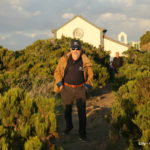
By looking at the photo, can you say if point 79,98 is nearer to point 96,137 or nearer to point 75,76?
point 75,76

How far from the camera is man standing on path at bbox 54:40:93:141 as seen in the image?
5.34 meters

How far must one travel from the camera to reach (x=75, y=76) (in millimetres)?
5375

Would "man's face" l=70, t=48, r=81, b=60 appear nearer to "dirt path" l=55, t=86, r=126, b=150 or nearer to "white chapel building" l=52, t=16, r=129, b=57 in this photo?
"dirt path" l=55, t=86, r=126, b=150

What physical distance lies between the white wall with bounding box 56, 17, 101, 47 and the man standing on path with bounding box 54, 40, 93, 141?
4100 cm

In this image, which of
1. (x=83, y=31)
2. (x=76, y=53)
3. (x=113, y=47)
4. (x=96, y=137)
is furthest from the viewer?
(x=113, y=47)

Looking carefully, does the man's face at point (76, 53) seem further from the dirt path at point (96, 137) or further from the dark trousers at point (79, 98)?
the dirt path at point (96, 137)

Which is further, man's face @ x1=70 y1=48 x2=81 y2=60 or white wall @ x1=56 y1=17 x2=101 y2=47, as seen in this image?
white wall @ x1=56 y1=17 x2=101 y2=47

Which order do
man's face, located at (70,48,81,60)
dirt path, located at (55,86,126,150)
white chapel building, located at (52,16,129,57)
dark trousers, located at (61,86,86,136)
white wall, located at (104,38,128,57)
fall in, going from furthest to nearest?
white wall, located at (104,38,128,57)
white chapel building, located at (52,16,129,57)
dark trousers, located at (61,86,86,136)
man's face, located at (70,48,81,60)
dirt path, located at (55,86,126,150)

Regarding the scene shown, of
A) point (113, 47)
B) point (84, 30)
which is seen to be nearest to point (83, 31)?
point (84, 30)

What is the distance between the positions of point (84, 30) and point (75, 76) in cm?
4149

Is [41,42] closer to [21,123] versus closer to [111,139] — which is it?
[111,139]

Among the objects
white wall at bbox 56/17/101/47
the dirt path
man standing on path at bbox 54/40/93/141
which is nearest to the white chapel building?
white wall at bbox 56/17/101/47

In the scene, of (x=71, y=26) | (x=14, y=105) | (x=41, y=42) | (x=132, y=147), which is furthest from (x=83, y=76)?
(x=71, y=26)

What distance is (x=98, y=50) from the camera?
17.9m
